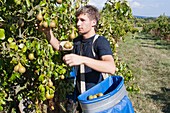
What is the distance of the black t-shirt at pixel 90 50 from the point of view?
2.32m

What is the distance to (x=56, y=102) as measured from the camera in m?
4.60

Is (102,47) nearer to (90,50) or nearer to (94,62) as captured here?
(90,50)

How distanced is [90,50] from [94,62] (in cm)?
40

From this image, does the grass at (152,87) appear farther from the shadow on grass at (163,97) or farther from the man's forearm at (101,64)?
the man's forearm at (101,64)

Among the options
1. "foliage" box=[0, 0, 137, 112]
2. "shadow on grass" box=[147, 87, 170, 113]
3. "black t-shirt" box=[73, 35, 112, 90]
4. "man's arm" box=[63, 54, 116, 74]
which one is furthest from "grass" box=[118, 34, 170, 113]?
"man's arm" box=[63, 54, 116, 74]

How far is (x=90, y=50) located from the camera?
2.45m

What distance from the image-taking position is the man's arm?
1880mm

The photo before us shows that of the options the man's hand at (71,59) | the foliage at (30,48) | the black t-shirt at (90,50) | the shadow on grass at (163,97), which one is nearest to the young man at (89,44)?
the black t-shirt at (90,50)

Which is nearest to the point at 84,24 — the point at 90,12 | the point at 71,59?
the point at 90,12

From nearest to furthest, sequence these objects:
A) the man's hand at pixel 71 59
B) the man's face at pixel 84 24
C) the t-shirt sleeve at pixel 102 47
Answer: the man's hand at pixel 71 59, the t-shirt sleeve at pixel 102 47, the man's face at pixel 84 24

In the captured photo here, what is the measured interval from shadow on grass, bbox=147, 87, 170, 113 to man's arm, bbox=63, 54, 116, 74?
385 cm

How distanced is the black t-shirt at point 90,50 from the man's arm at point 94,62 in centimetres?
10

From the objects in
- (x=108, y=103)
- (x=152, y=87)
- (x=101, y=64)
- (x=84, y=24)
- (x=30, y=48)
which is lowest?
(x=152, y=87)

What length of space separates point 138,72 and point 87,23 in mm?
7224
